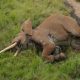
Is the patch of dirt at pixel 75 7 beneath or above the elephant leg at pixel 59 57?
above

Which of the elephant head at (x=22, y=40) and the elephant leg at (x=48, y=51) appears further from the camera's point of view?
the elephant head at (x=22, y=40)

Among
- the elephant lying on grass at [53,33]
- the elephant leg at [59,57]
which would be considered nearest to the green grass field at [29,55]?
the elephant leg at [59,57]

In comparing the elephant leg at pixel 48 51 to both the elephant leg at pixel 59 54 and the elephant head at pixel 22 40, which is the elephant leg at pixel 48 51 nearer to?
the elephant leg at pixel 59 54

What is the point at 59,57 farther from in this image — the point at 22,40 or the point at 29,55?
the point at 22,40

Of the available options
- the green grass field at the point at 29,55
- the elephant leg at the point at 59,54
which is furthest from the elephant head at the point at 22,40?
the elephant leg at the point at 59,54

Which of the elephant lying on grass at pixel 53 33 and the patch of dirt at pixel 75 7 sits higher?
the patch of dirt at pixel 75 7

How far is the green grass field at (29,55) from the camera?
7062 mm

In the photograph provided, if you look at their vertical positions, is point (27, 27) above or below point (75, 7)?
below

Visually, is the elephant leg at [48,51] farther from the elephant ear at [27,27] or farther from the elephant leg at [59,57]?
the elephant ear at [27,27]

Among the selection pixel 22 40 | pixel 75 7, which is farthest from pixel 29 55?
pixel 75 7

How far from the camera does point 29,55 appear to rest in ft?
24.9

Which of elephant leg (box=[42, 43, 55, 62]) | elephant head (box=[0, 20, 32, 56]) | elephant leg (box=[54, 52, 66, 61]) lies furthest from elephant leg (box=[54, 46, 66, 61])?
elephant head (box=[0, 20, 32, 56])

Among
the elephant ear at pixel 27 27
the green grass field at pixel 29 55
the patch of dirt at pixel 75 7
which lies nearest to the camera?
the green grass field at pixel 29 55

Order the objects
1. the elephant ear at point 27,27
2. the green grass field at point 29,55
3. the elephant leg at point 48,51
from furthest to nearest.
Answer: the elephant ear at point 27,27
the elephant leg at point 48,51
the green grass field at point 29,55
